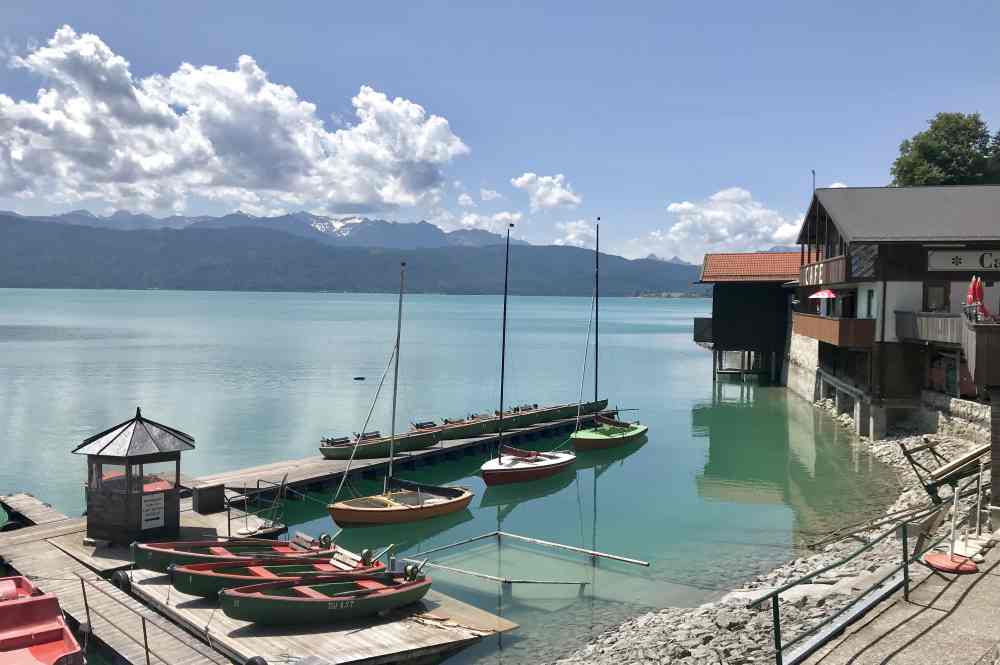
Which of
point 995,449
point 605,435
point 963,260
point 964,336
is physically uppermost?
point 963,260

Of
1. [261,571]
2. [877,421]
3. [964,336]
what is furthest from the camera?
[877,421]

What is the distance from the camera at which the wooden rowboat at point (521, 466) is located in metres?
33.7

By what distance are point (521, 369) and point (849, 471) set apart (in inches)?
2232

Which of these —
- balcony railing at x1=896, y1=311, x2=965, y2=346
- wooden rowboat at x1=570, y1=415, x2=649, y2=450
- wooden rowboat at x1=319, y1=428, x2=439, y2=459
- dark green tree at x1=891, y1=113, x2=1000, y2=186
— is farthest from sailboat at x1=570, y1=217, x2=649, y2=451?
dark green tree at x1=891, y1=113, x2=1000, y2=186

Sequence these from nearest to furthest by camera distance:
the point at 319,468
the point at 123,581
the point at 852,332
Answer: the point at 123,581, the point at 319,468, the point at 852,332

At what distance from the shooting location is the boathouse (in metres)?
59.5

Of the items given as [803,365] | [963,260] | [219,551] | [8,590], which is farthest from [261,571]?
[803,365]

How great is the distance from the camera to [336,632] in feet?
52.6

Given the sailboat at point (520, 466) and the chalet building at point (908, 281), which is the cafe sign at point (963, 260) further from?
the sailboat at point (520, 466)

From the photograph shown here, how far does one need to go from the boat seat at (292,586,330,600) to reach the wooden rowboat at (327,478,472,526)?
9.79 metres

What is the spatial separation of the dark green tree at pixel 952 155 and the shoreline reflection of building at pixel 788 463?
25.9m

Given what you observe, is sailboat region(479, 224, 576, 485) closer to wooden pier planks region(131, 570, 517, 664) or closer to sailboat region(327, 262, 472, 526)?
sailboat region(327, 262, 472, 526)

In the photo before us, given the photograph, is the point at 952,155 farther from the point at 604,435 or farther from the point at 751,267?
the point at 604,435

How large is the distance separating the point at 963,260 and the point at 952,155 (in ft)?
126
